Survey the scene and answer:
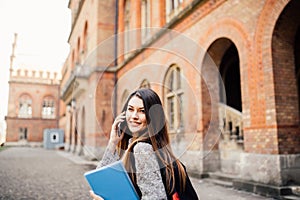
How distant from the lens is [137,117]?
1.61 metres

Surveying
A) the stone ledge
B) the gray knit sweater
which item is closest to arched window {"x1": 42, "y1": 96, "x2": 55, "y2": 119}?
the stone ledge

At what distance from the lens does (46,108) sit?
43656mm

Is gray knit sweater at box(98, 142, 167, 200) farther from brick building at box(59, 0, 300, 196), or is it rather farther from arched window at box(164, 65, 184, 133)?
arched window at box(164, 65, 184, 133)

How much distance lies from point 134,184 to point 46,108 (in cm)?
4511

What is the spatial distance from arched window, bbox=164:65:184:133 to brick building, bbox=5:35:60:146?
116 feet

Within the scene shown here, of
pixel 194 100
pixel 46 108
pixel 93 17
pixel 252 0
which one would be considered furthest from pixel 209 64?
pixel 46 108

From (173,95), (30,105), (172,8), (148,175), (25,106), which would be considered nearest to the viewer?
(148,175)

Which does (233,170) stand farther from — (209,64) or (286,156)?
(209,64)

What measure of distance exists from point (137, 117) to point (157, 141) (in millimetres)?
180

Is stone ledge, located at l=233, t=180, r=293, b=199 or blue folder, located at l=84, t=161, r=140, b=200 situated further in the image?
stone ledge, located at l=233, t=180, r=293, b=199

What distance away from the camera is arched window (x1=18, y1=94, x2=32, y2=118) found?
137 ft

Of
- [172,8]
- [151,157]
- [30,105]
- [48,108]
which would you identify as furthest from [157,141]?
[48,108]

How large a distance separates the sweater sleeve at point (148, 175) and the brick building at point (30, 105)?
43207 millimetres

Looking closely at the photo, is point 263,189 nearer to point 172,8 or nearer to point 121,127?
point 121,127
